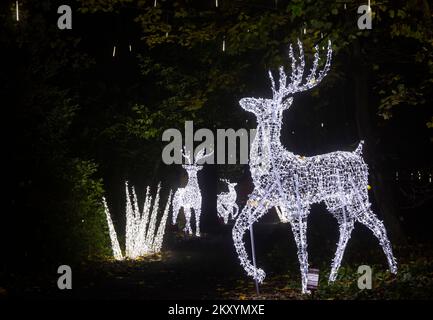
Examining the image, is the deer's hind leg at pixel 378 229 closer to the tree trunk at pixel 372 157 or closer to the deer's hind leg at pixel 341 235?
the deer's hind leg at pixel 341 235

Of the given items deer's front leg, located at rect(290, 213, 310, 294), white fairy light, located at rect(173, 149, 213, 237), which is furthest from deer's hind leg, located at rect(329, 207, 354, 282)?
white fairy light, located at rect(173, 149, 213, 237)

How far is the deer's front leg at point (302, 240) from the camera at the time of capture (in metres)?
8.16

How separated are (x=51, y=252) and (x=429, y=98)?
1158 cm

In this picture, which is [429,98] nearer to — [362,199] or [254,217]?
[362,199]

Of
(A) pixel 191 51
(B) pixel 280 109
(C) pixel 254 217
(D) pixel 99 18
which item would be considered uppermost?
(D) pixel 99 18

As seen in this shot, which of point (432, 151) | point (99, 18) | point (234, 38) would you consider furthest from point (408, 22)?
point (432, 151)

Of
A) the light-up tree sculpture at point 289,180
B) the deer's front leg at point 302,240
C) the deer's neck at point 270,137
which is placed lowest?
the deer's front leg at point 302,240

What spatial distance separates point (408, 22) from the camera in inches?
386

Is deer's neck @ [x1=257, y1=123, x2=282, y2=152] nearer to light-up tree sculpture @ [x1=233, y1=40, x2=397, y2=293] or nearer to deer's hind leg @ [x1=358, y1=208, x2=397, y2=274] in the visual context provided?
light-up tree sculpture @ [x1=233, y1=40, x2=397, y2=293]

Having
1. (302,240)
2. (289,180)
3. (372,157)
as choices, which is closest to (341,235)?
(302,240)

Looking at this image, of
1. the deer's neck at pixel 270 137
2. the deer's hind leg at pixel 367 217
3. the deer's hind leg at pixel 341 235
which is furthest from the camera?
the deer's hind leg at pixel 367 217

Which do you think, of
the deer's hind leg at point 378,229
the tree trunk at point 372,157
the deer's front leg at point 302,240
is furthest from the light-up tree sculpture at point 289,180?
the tree trunk at point 372,157

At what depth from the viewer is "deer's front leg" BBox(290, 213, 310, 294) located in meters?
8.16

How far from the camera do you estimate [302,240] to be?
26.7ft
